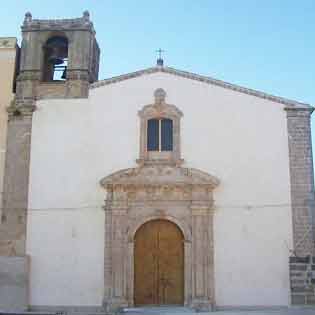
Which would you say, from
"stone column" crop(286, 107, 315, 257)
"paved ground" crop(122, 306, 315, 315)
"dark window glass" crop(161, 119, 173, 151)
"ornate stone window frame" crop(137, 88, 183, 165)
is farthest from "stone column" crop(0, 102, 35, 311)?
"stone column" crop(286, 107, 315, 257)

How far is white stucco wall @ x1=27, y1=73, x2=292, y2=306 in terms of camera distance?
15.5 meters

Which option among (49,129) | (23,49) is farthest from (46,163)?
(23,49)

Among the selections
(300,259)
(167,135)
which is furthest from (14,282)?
(300,259)

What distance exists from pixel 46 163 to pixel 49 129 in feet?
3.52

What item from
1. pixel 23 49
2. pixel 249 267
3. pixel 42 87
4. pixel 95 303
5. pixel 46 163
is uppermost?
pixel 23 49

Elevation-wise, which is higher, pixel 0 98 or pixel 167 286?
pixel 0 98

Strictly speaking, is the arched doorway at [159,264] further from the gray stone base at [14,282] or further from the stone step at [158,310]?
the gray stone base at [14,282]

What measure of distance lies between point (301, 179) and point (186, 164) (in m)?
3.28

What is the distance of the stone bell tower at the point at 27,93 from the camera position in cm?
1572

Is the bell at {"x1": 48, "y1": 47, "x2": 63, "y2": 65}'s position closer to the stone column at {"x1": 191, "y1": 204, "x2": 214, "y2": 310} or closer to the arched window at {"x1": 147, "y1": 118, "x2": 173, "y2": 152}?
the arched window at {"x1": 147, "y1": 118, "x2": 173, "y2": 152}

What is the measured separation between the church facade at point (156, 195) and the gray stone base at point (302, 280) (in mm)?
27

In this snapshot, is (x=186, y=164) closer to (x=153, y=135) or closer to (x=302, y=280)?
(x=153, y=135)

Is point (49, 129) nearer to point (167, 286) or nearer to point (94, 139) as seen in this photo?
point (94, 139)

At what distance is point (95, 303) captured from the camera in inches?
614
